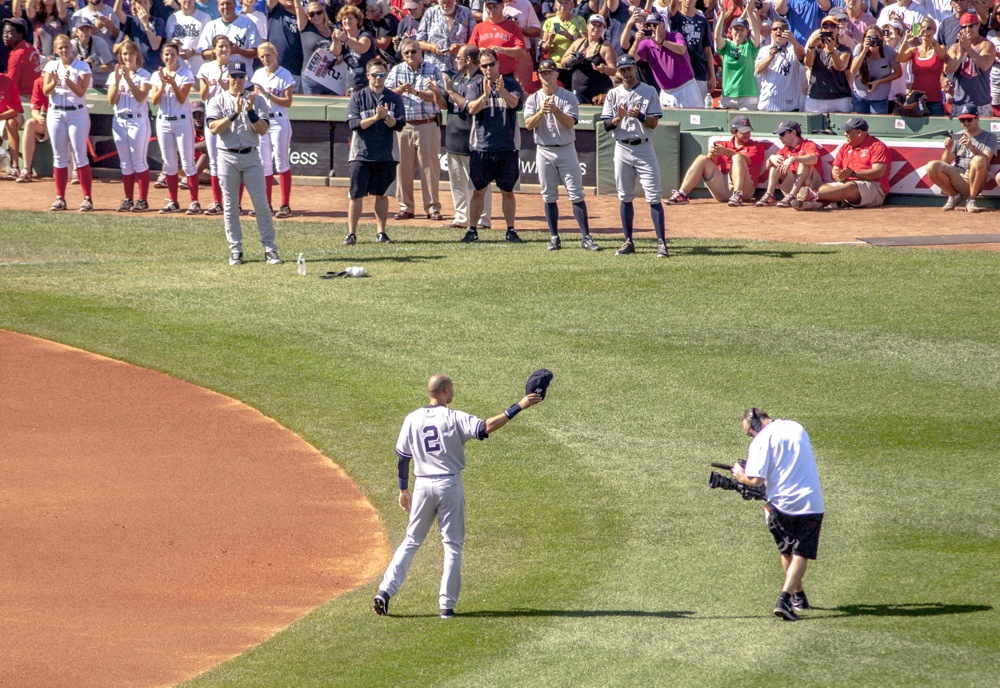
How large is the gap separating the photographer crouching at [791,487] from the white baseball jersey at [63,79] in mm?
15504

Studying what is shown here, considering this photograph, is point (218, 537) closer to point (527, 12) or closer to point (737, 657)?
point (737, 657)

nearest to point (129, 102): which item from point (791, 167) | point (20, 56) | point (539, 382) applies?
point (20, 56)

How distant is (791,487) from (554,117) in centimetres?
1025

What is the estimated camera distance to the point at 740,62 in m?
23.2

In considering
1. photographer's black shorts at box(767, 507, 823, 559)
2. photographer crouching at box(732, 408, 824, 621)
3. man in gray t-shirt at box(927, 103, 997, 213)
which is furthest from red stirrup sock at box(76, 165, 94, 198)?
photographer's black shorts at box(767, 507, 823, 559)

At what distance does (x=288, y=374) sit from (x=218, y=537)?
4109mm

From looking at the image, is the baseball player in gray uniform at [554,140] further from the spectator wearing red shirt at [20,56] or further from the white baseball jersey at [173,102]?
the spectator wearing red shirt at [20,56]

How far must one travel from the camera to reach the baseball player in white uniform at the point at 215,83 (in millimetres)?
18594

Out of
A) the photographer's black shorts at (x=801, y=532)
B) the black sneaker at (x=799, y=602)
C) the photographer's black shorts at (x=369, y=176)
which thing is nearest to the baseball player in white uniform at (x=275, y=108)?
the photographer's black shorts at (x=369, y=176)

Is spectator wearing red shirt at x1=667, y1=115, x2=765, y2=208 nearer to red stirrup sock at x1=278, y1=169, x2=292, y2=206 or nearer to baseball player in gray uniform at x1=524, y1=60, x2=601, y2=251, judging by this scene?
baseball player in gray uniform at x1=524, y1=60, x2=601, y2=251

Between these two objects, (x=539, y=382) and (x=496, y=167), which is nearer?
(x=539, y=382)

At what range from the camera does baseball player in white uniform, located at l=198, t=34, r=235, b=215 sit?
18594 millimetres

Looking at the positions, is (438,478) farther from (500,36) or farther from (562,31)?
(562,31)

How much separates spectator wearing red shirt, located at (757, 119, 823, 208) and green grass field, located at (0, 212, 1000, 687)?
286 centimetres
